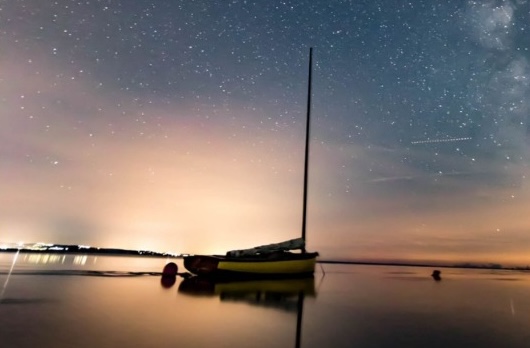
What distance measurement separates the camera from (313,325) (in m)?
11.2

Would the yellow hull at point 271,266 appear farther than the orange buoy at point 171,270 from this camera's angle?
No

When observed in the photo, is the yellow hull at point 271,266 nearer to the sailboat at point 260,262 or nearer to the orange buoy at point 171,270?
the sailboat at point 260,262

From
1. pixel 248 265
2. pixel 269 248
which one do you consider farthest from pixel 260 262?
pixel 269 248

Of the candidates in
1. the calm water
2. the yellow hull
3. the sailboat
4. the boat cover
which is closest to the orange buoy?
the sailboat

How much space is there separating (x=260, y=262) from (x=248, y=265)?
0.99 m

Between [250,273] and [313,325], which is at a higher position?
[250,273]

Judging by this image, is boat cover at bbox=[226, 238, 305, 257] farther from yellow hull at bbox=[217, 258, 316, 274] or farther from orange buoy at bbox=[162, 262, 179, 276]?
orange buoy at bbox=[162, 262, 179, 276]

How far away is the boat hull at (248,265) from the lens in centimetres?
2323

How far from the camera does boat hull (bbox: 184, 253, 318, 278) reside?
23.2 m

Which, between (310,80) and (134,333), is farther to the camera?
(310,80)

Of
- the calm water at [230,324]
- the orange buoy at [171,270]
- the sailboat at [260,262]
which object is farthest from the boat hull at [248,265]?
the calm water at [230,324]

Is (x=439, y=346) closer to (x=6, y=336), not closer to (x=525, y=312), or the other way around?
(x=6, y=336)

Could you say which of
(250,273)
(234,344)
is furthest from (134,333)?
(250,273)

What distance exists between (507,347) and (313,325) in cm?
567
